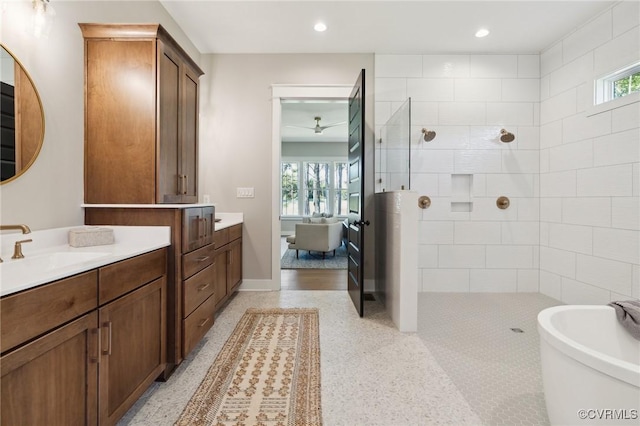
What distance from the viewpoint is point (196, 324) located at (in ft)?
6.20

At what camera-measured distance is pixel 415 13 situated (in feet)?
8.60

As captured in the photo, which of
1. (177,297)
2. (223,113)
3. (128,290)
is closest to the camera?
(128,290)

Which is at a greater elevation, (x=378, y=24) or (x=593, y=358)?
(x=378, y=24)

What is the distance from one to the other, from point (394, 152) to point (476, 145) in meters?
1.09

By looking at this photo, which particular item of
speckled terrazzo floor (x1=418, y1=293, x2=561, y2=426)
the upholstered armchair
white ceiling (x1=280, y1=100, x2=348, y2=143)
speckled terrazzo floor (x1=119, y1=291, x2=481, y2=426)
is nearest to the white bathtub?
speckled terrazzo floor (x1=418, y1=293, x2=561, y2=426)

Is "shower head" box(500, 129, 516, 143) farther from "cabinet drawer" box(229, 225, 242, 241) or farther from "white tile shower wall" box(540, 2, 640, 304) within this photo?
"cabinet drawer" box(229, 225, 242, 241)

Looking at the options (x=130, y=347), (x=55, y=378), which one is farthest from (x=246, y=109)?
(x=55, y=378)

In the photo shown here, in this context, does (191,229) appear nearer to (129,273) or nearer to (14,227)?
(129,273)

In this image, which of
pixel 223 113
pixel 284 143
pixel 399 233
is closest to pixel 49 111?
pixel 223 113

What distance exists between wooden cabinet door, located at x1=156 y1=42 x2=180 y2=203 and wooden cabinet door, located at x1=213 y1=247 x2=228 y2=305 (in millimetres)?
756

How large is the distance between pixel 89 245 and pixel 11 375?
89cm

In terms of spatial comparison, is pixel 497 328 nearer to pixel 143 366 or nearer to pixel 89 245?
pixel 143 366

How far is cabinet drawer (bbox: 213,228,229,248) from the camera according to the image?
8.16ft

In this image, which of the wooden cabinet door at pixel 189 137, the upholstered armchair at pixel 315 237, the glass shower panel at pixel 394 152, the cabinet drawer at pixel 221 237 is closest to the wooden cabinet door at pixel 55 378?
the wooden cabinet door at pixel 189 137
